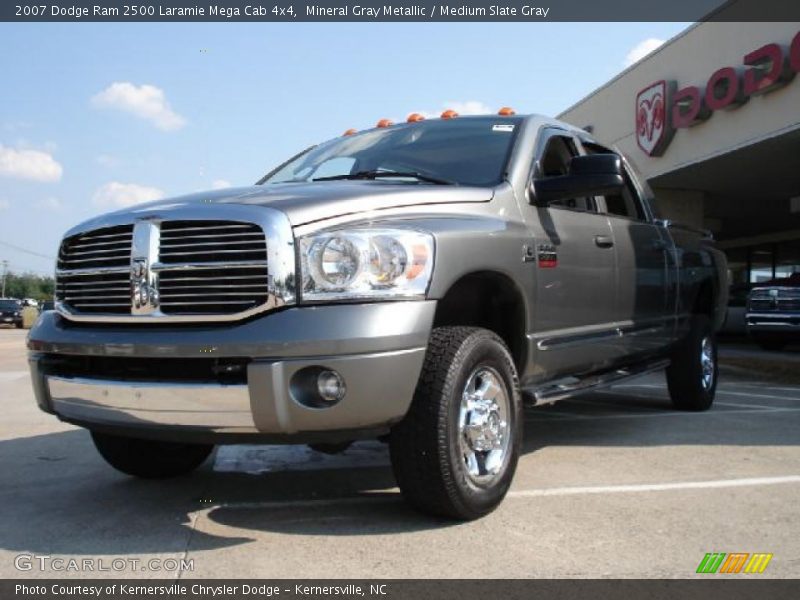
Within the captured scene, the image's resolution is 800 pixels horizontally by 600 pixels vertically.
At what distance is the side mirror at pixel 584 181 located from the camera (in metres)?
4.03

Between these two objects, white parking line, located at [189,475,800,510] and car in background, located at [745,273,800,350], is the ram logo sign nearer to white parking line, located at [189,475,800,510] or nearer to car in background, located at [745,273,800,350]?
white parking line, located at [189,475,800,510]

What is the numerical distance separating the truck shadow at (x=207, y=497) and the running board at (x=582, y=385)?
1.49 ft

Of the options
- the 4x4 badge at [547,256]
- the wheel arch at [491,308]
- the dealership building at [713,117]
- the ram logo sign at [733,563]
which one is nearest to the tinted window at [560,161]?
the 4x4 badge at [547,256]

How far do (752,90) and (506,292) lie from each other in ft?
37.5

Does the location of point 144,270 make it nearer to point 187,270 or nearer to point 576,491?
point 187,270

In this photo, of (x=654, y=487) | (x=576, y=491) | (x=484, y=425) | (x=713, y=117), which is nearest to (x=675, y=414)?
(x=654, y=487)

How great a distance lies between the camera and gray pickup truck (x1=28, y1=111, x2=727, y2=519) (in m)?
2.96

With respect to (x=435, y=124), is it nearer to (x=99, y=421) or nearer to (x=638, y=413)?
(x=99, y=421)

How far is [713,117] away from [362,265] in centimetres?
1367

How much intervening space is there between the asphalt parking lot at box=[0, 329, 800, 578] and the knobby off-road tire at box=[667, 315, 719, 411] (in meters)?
0.91

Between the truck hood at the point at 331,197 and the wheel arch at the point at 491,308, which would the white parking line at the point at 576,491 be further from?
the truck hood at the point at 331,197

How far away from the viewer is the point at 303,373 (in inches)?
116

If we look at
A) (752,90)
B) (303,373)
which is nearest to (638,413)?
(303,373)

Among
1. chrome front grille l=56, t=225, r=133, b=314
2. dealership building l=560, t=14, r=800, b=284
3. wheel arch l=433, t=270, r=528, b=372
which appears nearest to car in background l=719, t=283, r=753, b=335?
dealership building l=560, t=14, r=800, b=284
